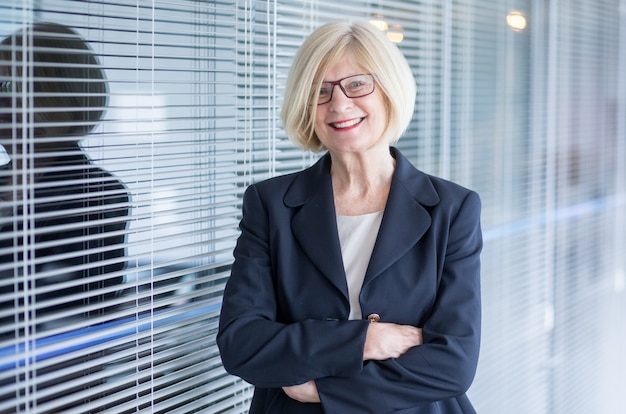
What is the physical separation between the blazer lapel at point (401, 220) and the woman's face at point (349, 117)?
11 cm

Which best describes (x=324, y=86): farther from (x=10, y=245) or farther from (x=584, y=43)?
(x=584, y=43)

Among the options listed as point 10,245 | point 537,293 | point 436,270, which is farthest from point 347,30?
point 537,293

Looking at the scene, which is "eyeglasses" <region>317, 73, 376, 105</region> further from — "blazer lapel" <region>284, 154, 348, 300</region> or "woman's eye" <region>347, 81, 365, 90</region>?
"blazer lapel" <region>284, 154, 348, 300</region>

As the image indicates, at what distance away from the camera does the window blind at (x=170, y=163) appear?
1.42 meters

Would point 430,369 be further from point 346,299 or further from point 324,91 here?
point 324,91

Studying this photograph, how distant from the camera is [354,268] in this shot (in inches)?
64.3

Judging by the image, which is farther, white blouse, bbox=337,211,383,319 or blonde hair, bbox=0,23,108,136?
white blouse, bbox=337,211,383,319

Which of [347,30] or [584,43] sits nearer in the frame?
[347,30]

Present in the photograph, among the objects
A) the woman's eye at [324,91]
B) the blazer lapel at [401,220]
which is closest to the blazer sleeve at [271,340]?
the blazer lapel at [401,220]

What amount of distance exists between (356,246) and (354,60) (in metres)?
0.38

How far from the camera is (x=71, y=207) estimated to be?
1.50m

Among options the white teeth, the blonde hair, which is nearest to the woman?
the white teeth

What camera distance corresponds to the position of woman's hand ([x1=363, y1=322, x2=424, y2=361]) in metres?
1.52

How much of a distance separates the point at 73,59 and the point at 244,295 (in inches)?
21.9
